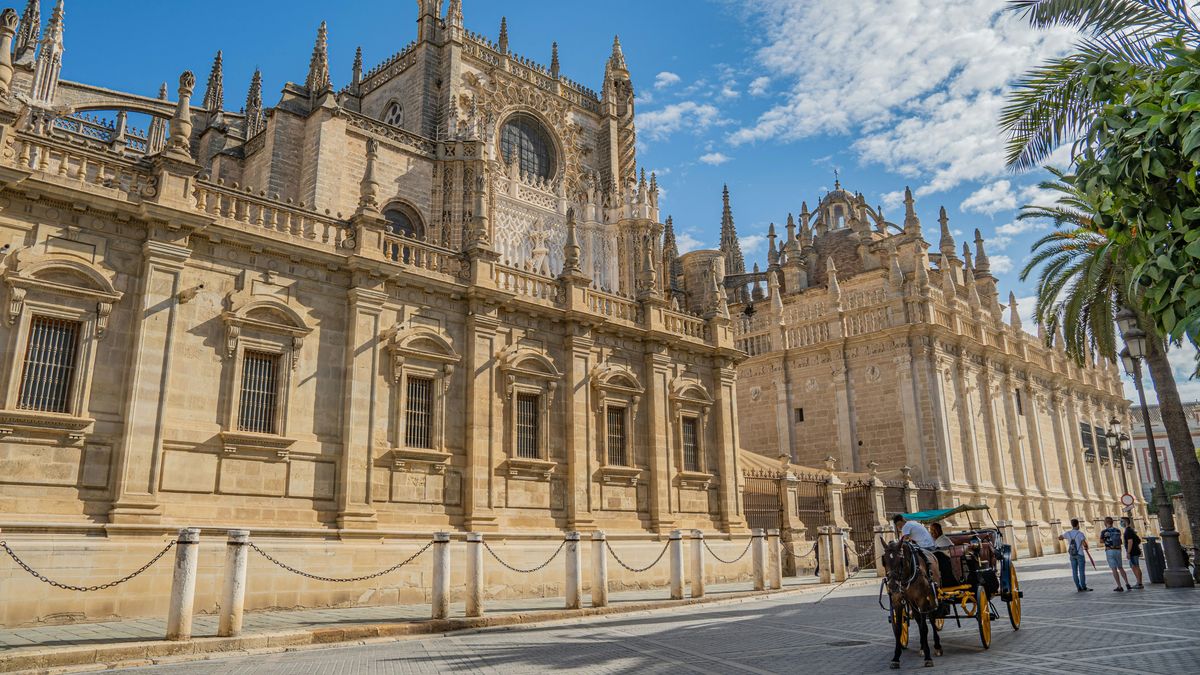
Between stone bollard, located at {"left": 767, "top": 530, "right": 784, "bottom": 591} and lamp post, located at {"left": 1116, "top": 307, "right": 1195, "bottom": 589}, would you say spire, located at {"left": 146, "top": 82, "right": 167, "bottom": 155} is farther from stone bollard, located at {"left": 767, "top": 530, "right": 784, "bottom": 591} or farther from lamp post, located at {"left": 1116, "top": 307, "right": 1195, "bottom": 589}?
lamp post, located at {"left": 1116, "top": 307, "right": 1195, "bottom": 589}

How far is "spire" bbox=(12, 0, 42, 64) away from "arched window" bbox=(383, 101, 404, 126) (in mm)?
14186

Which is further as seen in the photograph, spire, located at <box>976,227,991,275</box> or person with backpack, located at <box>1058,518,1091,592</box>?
spire, located at <box>976,227,991,275</box>

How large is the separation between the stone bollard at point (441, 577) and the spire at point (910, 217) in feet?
99.4

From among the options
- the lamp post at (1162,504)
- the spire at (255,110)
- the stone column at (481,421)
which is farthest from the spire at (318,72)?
the lamp post at (1162,504)

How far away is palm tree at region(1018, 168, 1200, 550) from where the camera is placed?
719 inches

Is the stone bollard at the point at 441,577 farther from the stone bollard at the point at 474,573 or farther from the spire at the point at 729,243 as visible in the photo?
the spire at the point at 729,243

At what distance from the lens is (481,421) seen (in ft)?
55.6

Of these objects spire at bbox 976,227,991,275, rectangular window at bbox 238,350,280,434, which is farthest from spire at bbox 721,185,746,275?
rectangular window at bbox 238,350,280,434

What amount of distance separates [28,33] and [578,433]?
34764 millimetres

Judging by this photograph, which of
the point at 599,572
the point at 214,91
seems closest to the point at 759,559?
the point at 599,572

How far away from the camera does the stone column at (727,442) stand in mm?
21938

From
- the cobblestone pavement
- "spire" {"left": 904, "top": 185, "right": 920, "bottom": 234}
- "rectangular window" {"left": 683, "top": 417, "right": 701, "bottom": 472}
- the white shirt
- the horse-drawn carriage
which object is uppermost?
"spire" {"left": 904, "top": 185, "right": 920, "bottom": 234}

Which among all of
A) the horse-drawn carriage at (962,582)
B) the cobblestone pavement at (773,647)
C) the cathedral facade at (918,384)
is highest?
the cathedral facade at (918,384)

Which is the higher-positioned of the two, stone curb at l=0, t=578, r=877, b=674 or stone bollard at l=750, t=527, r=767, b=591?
stone bollard at l=750, t=527, r=767, b=591
